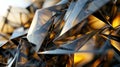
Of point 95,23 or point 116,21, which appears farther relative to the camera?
point 95,23

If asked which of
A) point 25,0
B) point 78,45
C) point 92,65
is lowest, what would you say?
point 92,65

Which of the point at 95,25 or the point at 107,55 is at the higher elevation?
the point at 95,25

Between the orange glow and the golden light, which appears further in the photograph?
the golden light

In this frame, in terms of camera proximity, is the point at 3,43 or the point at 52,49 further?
the point at 3,43

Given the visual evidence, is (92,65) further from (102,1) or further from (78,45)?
(102,1)

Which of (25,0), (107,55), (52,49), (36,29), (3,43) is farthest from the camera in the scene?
(25,0)

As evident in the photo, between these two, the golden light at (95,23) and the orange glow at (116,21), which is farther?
the golden light at (95,23)

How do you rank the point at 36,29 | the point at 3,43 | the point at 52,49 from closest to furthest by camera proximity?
the point at 52,49, the point at 36,29, the point at 3,43

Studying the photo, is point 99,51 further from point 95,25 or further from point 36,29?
point 36,29

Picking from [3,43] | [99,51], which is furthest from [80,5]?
[3,43]
